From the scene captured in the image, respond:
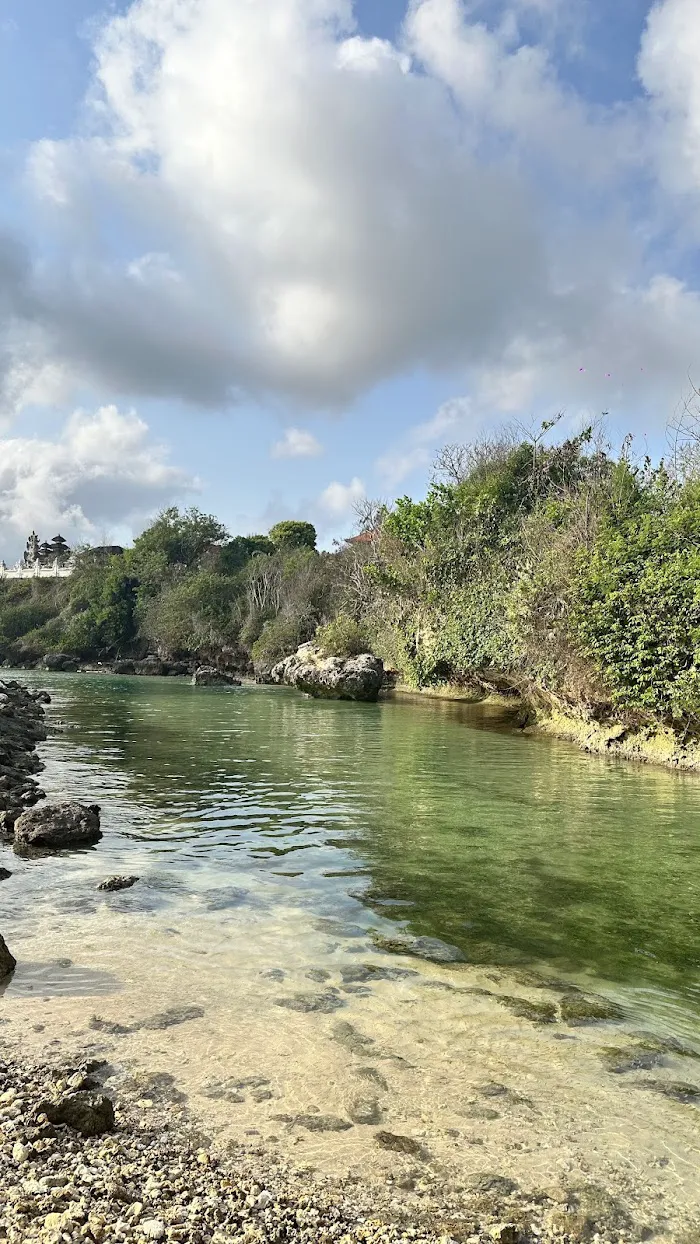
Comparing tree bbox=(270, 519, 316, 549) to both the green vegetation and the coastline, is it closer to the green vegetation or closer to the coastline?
the green vegetation

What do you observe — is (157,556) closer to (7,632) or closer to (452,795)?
(7,632)

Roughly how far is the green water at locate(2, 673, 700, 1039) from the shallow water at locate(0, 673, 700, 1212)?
4cm

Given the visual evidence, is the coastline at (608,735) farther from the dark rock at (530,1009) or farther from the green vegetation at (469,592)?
the dark rock at (530,1009)

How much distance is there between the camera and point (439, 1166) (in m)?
3.13

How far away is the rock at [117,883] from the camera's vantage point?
7055 mm

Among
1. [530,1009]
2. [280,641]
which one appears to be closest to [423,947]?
[530,1009]

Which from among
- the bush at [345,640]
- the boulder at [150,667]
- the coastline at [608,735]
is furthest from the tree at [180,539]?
the coastline at [608,735]

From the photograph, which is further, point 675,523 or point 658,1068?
point 675,523

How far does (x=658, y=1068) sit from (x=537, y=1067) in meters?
0.70

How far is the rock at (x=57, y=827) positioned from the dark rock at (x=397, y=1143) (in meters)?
6.31

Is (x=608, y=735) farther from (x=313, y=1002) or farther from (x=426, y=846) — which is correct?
(x=313, y=1002)

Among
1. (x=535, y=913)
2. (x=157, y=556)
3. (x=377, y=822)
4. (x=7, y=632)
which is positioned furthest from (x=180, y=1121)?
(x=7, y=632)

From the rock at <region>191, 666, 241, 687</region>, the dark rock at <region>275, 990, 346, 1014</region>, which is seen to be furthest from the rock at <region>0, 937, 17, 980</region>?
the rock at <region>191, 666, 241, 687</region>

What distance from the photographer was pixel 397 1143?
3289 mm
